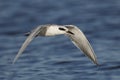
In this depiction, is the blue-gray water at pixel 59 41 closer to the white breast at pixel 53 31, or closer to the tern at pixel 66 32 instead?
the tern at pixel 66 32

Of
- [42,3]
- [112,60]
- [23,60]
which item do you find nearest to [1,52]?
[23,60]

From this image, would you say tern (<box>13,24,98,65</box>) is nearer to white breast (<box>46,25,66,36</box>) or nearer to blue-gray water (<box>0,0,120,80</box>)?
white breast (<box>46,25,66,36</box>)

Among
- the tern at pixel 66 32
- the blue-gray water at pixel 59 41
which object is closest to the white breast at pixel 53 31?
the tern at pixel 66 32

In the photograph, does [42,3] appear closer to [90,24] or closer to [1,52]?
[90,24]

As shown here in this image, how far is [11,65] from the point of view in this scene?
1259 centimetres

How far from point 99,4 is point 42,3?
2.13 meters

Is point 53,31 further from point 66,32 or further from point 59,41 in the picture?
point 59,41

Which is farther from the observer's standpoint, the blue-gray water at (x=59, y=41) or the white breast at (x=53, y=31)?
the blue-gray water at (x=59, y=41)

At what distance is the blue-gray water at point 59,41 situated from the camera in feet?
38.8

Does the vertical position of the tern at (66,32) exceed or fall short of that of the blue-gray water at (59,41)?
it falls short

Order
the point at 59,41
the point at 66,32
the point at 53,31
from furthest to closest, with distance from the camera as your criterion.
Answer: the point at 59,41 < the point at 66,32 < the point at 53,31

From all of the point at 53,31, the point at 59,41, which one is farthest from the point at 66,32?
the point at 59,41

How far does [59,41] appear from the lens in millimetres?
14914

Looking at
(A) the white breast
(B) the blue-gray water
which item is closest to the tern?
(A) the white breast
